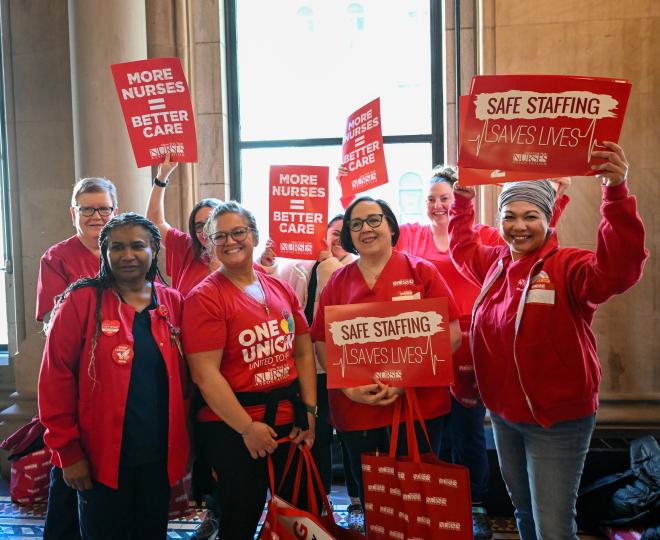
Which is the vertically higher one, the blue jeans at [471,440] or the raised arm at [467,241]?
the raised arm at [467,241]

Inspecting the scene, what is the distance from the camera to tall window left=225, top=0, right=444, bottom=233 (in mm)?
4805

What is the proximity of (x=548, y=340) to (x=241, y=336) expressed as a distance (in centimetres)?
113

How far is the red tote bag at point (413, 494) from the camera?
2.08 meters

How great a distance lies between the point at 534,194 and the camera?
2.13 metres

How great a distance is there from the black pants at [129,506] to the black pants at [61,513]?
0.46 metres

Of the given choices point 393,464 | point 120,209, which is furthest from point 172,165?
point 393,464

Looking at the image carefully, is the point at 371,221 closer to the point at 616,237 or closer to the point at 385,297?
the point at 385,297

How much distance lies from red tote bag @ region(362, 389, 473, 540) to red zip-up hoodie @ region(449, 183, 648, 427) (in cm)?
32

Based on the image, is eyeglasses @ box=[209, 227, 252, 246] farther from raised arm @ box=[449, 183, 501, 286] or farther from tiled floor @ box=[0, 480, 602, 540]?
tiled floor @ box=[0, 480, 602, 540]

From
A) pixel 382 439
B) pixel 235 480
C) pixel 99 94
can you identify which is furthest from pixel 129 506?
pixel 99 94

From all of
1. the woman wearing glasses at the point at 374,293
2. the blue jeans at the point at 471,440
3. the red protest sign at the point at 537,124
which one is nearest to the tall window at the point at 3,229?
the woman wearing glasses at the point at 374,293

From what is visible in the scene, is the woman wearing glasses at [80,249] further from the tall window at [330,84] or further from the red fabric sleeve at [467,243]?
the tall window at [330,84]

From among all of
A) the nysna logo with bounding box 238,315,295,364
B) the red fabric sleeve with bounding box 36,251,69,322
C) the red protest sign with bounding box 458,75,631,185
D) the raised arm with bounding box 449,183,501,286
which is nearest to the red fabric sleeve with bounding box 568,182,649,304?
the red protest sign with bounding box 458,75,631,185

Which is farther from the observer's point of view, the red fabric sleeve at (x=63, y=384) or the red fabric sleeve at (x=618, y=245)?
the red fabric sleeve at (x=63, y=384)
